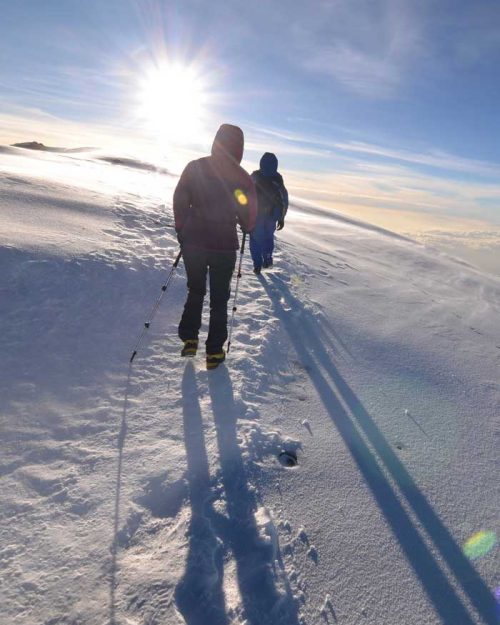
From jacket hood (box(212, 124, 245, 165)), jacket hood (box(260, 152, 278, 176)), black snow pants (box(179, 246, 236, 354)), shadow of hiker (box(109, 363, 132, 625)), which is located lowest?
shadow of hiker (box(109, 363, 132, 625))

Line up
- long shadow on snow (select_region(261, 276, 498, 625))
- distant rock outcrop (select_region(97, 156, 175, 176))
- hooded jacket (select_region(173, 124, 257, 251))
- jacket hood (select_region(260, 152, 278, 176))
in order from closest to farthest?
long shadow on snow (select_region(261, 276, 498, 625)), hooded jacket (select_region(173, 124, 257, 251)), jacket hood (select_region(260, 152, 278, 176)), distant rock outcrop (select_region(97, 156, 175, 176))

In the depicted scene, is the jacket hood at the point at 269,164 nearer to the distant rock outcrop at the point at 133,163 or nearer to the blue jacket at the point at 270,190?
the blue jacket at the point at 270,190

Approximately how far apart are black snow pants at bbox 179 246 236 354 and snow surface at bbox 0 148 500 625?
36 centimetres

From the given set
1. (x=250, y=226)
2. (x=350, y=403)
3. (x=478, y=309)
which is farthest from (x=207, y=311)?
(x=478, y=309)

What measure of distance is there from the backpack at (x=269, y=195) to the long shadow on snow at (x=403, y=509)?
12.5 ft

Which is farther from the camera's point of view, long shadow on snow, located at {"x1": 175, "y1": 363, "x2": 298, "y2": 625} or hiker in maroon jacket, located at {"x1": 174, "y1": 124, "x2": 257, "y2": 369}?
hiker in maroon jacket, located at {"x1": 174, "y1": 124, "x2": 257, "y2": 369}

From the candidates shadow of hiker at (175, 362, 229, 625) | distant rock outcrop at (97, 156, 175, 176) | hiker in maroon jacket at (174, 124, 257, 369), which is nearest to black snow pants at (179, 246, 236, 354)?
hiker in maroon jacket at (174, 124, 257, 369)

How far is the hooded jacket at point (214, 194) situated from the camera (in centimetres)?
406

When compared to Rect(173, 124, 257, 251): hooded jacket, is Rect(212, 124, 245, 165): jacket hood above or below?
above

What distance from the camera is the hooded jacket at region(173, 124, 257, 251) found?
4.06 metres

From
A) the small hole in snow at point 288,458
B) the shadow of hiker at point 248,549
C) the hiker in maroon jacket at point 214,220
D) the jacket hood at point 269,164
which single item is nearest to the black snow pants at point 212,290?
the hiker in maroon jacket at point 214,220

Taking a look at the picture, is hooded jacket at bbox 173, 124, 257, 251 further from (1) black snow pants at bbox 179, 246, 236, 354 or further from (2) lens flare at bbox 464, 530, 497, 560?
(2) lens flare at bbox 464, 530, 497, 560

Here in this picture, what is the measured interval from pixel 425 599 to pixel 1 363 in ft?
12.6

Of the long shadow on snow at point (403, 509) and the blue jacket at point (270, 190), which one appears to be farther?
the blue jacket at point (270, 190)
